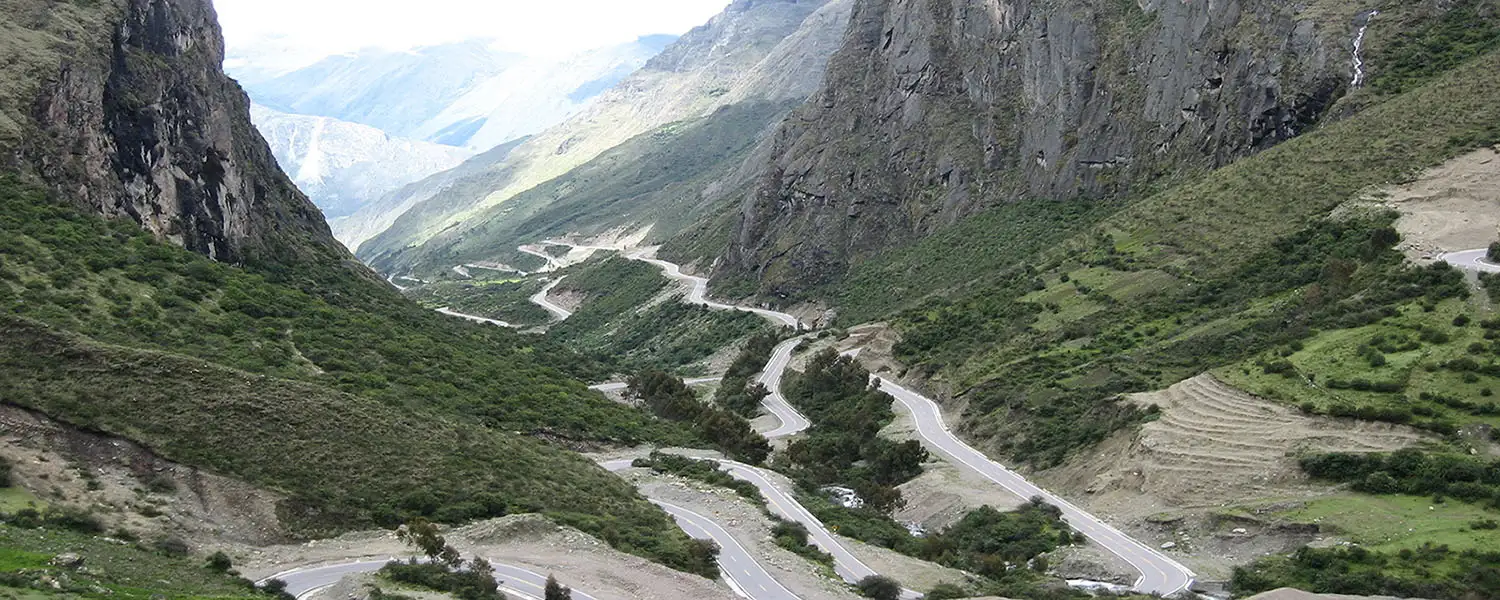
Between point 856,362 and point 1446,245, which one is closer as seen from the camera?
point 1446,245

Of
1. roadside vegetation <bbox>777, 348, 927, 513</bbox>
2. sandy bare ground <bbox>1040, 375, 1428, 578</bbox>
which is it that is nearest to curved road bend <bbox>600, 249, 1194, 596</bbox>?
sandy bare ground <bbox>1040, 375, 1428, 578</bbox>

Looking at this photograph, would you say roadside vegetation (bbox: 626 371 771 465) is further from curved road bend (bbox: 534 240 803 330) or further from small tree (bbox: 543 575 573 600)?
curved road bend (bbox: 534 240 803 330)

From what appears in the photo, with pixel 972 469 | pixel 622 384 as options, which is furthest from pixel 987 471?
pixel 622 384

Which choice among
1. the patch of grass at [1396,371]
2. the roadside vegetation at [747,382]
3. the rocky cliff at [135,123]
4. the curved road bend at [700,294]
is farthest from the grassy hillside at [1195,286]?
the rocky cliff at [135,123]

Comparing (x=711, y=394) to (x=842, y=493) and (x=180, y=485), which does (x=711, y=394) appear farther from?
(x=180, y=485)

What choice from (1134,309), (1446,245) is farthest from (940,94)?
(1446,245)

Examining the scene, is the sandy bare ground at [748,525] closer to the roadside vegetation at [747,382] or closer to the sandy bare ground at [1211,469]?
the sandy bare ground at [1211,469]
